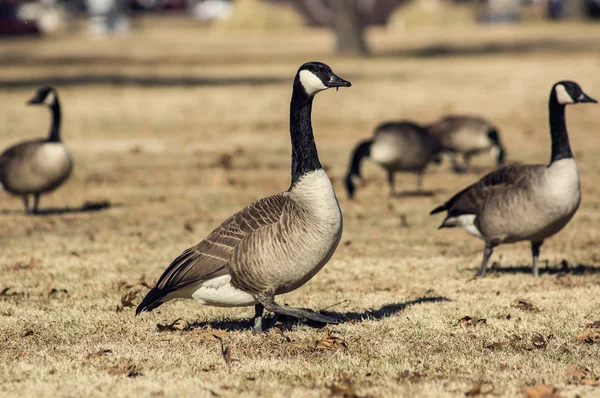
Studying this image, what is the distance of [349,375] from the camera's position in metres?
6.75

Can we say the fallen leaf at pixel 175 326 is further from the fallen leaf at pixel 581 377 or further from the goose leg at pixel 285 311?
the fallen leaf at pixel 581 377

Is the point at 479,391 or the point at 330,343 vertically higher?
the point at 479,391

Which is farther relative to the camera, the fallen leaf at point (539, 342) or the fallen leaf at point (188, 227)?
the fallen leaf at point (188, 227)

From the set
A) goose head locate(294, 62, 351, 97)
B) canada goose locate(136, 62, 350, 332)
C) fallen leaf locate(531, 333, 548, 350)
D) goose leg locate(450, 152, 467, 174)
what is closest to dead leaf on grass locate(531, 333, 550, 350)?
fallen leaf locate(531, 333, 548, 350)

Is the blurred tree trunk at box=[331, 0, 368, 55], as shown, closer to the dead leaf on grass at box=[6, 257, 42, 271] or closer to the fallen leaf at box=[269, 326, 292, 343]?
the dead leaf on grass at box=[6, 257, 42, 271]

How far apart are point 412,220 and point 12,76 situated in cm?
2605

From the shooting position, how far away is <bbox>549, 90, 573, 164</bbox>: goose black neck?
31.9 feet

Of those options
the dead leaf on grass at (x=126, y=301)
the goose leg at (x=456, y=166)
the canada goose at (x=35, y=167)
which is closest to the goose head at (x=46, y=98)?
the canada goose at (x=35, y=167)

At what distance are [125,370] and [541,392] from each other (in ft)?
9.20

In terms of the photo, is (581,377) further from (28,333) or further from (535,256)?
(28,333)

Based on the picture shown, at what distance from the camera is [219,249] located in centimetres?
753

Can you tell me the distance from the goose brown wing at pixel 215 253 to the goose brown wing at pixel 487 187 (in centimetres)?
318

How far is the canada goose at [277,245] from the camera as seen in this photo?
7297 mm

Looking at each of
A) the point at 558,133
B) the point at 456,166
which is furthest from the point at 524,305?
the point at 456,166
